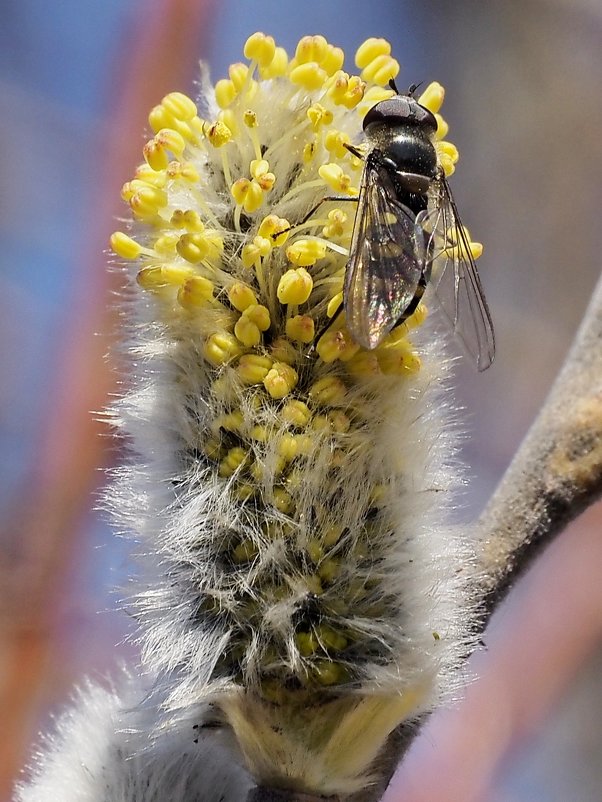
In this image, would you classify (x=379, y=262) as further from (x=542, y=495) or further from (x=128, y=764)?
(x=128, y=764)

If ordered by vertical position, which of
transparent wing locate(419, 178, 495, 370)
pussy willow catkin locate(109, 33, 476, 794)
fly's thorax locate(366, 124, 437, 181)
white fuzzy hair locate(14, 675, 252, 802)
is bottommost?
white fuzzy hair locate(14, 675, 252, 802)

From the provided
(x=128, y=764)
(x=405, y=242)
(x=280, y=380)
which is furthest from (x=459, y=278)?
(x=128, y=764)

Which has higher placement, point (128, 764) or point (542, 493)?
point (542, 493)

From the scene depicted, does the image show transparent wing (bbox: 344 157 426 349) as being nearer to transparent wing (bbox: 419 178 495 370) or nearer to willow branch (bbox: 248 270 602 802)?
transparent wing (bbox: 419 178 495 370)

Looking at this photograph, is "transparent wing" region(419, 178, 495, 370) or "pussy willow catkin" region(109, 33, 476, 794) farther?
"transparent wing" region(419, 178, 495, 370)

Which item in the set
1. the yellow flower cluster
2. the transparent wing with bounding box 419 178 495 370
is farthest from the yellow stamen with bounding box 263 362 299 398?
the transparent wing with bounding box 419 178 495 370

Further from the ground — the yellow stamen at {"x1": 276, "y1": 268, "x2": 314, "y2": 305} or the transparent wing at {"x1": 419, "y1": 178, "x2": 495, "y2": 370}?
the transparent wing at {"x1": 419, "y1": 178, "x2": 495, "y2": 370}

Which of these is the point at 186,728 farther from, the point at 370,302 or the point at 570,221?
the point at 570,221

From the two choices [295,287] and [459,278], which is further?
[459,278]
